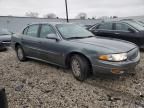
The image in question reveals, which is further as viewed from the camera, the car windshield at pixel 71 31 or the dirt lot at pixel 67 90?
the car windshield at pixel 71 31

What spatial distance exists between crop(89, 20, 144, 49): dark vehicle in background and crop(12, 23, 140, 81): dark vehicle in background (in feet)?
9.45

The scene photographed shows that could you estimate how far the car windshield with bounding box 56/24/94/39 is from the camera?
478cm

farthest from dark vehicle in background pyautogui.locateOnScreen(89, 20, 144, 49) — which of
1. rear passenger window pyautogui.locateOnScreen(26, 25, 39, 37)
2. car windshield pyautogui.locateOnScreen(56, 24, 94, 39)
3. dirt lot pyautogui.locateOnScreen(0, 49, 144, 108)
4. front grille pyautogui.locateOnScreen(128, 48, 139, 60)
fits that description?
rear passenger window pyautogui.locateOnScreen(26, 25, 39, 37)

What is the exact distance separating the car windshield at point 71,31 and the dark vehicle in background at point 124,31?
2880 mm

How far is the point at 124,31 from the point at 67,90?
15.4 ft

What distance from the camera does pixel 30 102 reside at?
11.1 ft

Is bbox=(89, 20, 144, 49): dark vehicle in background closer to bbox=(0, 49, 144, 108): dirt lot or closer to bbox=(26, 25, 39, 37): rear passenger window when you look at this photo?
bbox=(0, 49, 144, 108): dirt lot

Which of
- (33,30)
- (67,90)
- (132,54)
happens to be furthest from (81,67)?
(33,30)

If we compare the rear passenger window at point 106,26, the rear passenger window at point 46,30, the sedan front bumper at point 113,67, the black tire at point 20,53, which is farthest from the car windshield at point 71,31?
the rear passenger window at point 106,26

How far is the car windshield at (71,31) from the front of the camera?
478 centimetres

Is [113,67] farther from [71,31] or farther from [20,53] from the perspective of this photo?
[20,53]

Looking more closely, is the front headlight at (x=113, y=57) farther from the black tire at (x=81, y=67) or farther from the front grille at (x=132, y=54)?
the black tire at (x=81, y=67)

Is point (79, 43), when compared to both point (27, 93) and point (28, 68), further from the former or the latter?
point (28, 68)

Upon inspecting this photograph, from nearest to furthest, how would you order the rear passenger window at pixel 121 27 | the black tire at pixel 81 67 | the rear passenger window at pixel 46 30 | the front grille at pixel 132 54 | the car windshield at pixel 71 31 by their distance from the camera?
the front grille at pixel 132 54
the black tire at pixel 81 67
the car windshield at pixel 71 31
the rear passenger window at pixel 46 30
the rear passenger window at pixel 121 27
